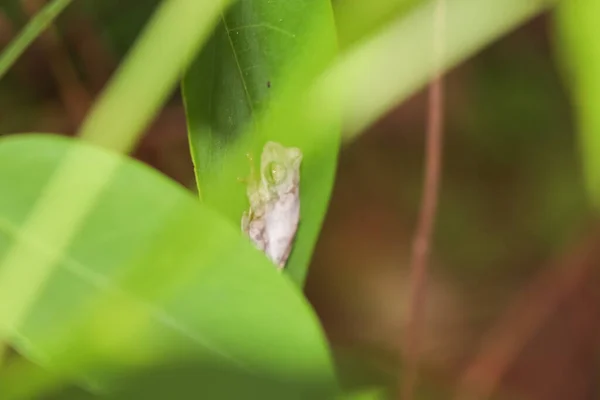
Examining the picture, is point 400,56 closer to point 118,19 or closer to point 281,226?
point 281,226

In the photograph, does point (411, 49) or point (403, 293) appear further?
point (403, 293)

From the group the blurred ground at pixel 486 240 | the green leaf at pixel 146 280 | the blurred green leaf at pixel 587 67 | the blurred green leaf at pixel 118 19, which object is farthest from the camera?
the blurred ground at pixel 486 240

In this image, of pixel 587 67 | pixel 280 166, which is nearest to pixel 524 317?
pixel 280 166

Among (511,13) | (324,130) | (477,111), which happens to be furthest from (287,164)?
(477,111)

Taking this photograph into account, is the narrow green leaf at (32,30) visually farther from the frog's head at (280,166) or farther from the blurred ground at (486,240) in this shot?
the blurred ground at (486,240)

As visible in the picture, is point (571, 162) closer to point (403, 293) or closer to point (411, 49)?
point (403, 293)

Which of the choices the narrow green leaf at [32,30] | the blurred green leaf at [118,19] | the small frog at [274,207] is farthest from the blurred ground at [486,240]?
the narrow green leaf at [32,30]
